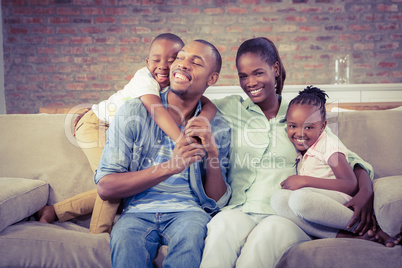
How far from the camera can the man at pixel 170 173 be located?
1.36m

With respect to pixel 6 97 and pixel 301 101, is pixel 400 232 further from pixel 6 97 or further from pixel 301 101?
pixel 6 97

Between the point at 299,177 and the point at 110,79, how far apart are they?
12.2 ft

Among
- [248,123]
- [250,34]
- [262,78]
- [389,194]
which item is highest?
[250,34]

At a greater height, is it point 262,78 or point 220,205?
point 262,78

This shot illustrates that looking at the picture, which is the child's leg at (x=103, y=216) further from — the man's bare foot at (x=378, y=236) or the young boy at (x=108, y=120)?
the man's bare foot at (x=378, y=236)

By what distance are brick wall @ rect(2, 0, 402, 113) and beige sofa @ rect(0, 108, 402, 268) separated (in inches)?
117

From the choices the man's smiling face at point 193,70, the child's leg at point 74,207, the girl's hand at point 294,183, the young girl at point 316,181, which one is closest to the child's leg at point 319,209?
the young girl at point 316,181

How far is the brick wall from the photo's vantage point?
4.70m

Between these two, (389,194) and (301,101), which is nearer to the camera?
(389,194)

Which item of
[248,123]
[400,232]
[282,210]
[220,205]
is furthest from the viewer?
[248,123]

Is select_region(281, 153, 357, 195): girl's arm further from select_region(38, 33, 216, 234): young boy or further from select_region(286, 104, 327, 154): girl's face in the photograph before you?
select_region(38, 33, 216, 234): young boy

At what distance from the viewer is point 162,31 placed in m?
4.79

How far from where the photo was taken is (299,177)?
5.16 ft

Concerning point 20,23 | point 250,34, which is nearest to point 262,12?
point 250,34
